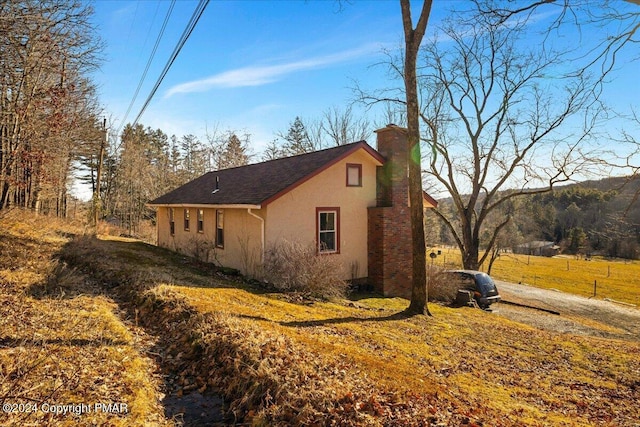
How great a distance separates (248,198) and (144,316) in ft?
20.0

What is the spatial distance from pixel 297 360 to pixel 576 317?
16903 millimetres

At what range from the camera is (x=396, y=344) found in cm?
695

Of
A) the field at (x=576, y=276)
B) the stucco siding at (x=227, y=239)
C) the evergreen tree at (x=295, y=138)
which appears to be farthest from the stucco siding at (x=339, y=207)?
the evergreen tree at (x=295, y=138)

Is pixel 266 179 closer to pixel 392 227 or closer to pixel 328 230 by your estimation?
pixel 328 230

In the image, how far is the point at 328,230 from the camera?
1354 centimetres

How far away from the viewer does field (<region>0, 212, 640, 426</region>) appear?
400cm

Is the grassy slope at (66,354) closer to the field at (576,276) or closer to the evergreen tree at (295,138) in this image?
the field at (576,276)

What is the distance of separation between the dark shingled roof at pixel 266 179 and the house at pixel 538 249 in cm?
5444

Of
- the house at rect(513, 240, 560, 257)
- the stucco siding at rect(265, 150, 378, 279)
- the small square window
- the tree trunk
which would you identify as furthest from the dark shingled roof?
the house at rect(513, 240, 560, 257)

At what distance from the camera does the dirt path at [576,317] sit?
12922 millimetres

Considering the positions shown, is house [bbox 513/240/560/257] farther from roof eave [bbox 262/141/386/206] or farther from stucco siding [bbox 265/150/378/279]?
roof eave [bbox 262/141/386/206]

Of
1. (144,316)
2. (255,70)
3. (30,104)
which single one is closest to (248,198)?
(255,70)

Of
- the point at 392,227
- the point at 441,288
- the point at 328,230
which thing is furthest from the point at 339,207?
the point at 441,288

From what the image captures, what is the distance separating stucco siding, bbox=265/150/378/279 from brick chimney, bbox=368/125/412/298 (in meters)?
0.40
